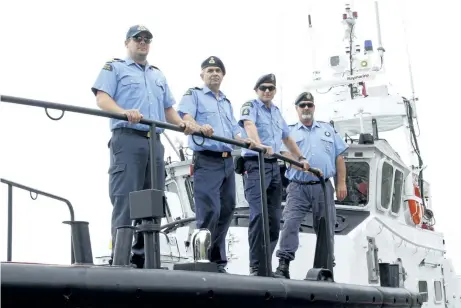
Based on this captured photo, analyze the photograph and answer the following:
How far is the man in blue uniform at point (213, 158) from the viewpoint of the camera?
4.80 m

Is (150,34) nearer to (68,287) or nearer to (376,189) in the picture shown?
(68,287)

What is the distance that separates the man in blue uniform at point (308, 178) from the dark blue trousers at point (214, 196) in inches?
33.2

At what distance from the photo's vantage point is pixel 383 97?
9.88 metres

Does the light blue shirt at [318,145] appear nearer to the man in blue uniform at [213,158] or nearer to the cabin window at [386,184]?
the man in blue uniform at [213,158]

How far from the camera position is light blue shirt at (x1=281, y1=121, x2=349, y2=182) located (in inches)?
249

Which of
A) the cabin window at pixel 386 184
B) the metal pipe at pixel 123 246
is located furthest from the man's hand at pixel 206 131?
the cabin window at pixel 386 184

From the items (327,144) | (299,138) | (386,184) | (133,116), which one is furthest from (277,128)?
(386,184)

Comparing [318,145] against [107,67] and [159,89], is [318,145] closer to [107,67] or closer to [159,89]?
[159,89]

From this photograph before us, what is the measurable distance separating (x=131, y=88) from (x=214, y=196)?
3.08 feet

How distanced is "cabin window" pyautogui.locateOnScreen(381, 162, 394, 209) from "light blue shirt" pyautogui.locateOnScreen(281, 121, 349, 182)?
180 cm

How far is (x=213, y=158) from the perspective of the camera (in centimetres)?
493

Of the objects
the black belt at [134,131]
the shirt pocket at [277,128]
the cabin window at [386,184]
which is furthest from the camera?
the cabin window at [386,184]

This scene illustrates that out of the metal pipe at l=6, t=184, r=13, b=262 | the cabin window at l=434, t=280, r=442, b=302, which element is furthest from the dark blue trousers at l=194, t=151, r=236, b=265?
the cabin window at l=434, t=280, r=442, b=302

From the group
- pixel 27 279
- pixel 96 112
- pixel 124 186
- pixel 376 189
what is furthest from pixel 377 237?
pixel 27 279
